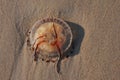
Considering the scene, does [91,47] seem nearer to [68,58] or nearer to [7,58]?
[68,58]

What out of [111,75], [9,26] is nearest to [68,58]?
[111,75]

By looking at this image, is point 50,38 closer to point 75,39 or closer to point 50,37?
point 50,37

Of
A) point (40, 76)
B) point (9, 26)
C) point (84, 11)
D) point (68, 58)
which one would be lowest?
point (40, 76)

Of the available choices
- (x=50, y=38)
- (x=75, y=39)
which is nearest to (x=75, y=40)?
(x=75, y=39)
